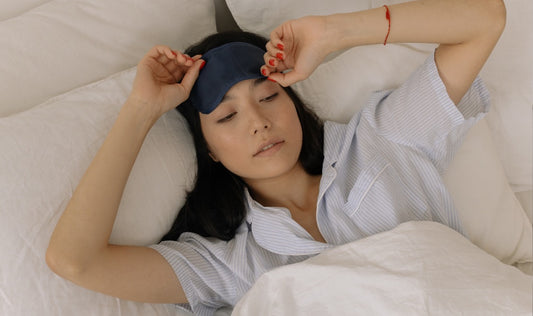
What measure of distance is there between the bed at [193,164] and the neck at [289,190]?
192mm

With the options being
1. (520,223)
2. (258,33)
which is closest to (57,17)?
(258,33)

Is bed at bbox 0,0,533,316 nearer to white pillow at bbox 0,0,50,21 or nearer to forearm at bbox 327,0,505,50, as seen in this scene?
white pillow at bbox 0,0,50,21

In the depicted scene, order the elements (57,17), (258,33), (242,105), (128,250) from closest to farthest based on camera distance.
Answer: (128,250) < (242,105) < (57,17) < (258,33)

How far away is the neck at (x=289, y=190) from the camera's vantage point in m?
1.26

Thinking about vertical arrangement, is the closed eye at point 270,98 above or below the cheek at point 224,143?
above

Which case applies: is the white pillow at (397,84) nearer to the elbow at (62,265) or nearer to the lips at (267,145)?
the lips at (267,145)

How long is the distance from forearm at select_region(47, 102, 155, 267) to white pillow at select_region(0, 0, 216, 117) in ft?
0.82

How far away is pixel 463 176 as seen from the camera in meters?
1.32

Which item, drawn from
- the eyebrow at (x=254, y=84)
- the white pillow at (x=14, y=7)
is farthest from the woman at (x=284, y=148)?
the white pillow at (x=14, y=7)

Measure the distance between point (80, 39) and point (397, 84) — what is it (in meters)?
0.88

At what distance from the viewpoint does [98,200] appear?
98cm

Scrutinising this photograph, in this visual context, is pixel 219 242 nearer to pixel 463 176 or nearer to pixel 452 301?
pixel 452 301

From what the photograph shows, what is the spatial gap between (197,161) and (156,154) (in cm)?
13

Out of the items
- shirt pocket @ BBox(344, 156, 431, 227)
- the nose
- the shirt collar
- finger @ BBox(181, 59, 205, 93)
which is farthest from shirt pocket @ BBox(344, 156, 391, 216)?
finger @ BBox(181, 59, 205, 93)
